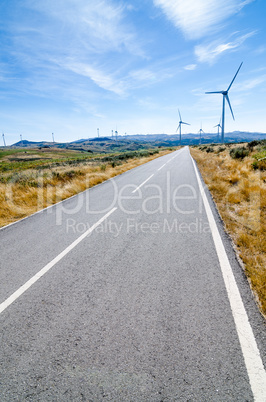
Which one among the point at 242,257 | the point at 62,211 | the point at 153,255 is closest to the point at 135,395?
the point at 153,255

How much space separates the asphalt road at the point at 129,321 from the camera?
6.49 ft

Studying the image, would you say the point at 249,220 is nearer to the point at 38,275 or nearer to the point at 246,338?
the point at 246,338

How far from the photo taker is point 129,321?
2.67m

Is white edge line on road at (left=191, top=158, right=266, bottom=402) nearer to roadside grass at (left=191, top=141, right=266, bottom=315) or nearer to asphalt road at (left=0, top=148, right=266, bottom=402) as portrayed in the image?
asphalt road at (left=0, top=148, right=266, bottom=402)

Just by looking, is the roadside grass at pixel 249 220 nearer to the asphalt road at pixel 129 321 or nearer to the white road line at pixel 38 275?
the asphalt road at pixel 129 321

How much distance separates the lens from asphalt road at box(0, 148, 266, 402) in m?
1.98

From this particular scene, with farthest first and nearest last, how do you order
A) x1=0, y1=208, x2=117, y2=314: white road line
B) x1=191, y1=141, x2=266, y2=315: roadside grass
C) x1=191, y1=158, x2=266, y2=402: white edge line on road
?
1. x1=191, y1=141, x2=266, y2=315: roadside grass
2. x1=0, y1=208, x2=117, y2=314: white road line
3. x1=191, y1=158, x2=266, y2=402: white edge line on road

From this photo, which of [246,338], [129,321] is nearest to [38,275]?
[129,321]

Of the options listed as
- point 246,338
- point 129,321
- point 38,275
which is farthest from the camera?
point 38,275

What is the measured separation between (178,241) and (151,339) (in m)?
2.73

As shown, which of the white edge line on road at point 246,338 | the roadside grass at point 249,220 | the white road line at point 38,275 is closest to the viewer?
the white edge line on road at point 246,338

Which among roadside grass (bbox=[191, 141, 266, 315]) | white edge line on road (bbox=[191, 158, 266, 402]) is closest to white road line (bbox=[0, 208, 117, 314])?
white edge line on road (bbox=[191, 158, 266, 402])

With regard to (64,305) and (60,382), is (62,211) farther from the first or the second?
(60,382)

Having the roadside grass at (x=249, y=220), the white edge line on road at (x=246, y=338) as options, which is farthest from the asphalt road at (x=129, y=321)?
the roadside grass at (x=249, y=220)
